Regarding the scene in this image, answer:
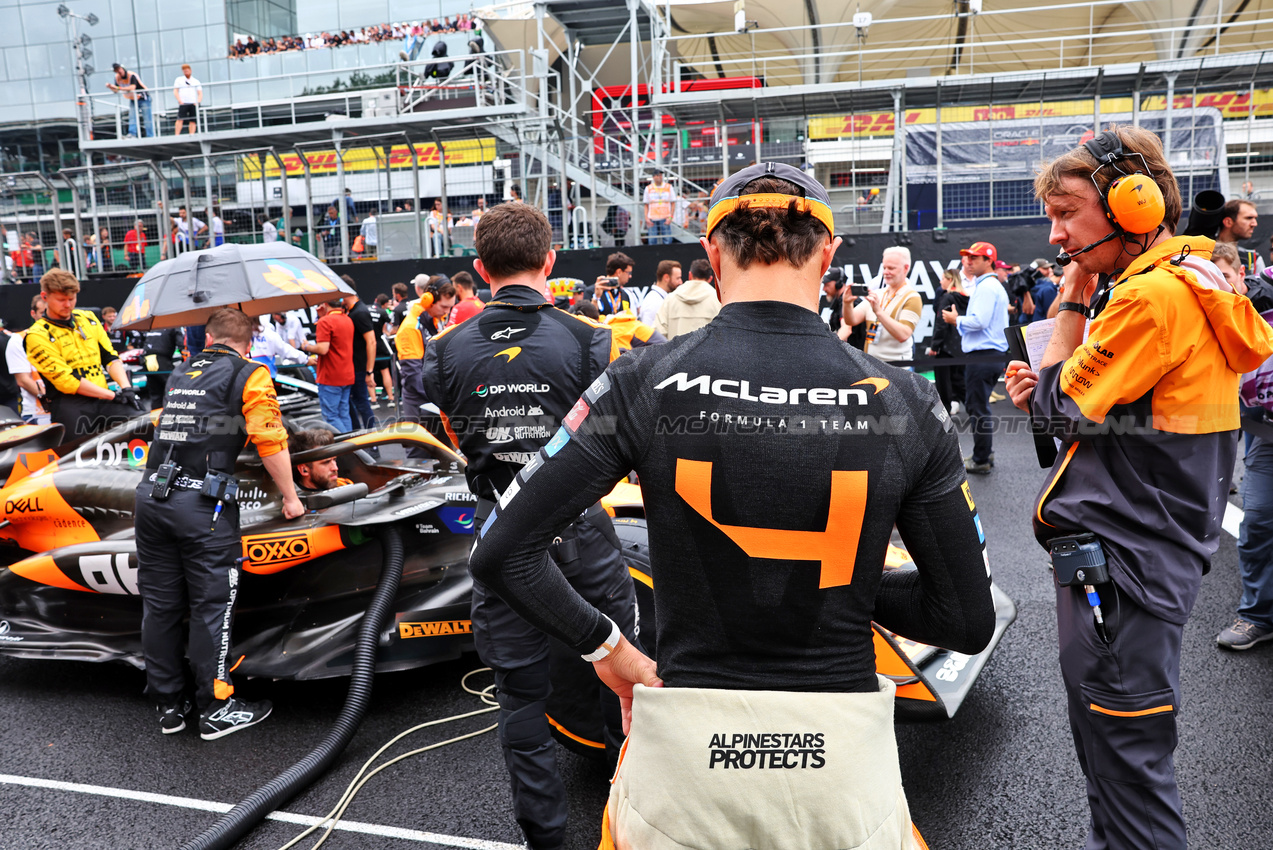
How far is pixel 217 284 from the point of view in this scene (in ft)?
13.0

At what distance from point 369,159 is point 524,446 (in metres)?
14.5

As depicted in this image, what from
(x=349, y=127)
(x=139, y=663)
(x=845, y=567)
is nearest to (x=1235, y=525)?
(x=845, y=567)

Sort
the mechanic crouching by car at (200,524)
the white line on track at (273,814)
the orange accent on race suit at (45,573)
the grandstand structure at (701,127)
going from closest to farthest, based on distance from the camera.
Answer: the white line on track at (273,814), the mechanic crouching by car at (200,524), the orange accent on race suit at (45,573), the grandstand structure at (701,127)

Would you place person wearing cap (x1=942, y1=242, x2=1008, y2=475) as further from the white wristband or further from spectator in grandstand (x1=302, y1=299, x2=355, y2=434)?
the white wristband

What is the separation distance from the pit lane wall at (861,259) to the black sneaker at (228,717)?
31.2 ft

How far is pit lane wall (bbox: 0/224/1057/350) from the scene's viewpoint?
486 inches

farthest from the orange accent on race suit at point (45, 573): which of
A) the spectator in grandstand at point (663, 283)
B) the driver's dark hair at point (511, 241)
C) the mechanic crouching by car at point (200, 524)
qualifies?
the spectator in grandstand at point (663, 283)

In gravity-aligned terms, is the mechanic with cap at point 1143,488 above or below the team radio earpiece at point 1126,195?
below

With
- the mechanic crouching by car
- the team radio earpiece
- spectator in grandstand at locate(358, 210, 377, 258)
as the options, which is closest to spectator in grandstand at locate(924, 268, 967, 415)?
the team radio earpiece

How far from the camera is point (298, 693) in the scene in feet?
13.5

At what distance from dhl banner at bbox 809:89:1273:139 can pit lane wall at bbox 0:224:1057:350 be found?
6.04 feet

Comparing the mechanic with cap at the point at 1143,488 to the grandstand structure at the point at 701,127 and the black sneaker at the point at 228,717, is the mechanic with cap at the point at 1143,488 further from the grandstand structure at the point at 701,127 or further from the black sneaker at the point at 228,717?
the grandstand structure at the point at 701,127

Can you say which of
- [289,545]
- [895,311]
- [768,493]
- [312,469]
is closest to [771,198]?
[768,493]

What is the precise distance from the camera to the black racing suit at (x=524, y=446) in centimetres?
263
